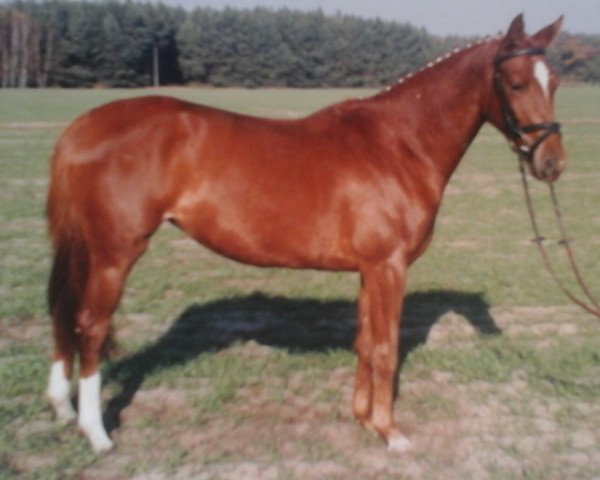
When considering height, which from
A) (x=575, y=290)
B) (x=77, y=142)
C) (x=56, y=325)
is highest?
(x=77, y=142)

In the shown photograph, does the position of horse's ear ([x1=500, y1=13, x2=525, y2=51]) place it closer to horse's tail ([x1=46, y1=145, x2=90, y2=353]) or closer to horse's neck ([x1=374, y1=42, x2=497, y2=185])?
horse's neck ([x1=374, y1=42, x2=497, y2=185])

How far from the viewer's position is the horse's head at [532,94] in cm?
383

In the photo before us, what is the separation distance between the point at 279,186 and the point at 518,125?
4.91 feet

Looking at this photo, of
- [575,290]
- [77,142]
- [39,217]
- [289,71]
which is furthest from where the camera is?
[289,71]

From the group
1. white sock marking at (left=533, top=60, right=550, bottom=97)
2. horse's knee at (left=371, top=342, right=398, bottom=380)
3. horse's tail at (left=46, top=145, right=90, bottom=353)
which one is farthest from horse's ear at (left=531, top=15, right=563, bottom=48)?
horse's tail at (left=46, top=145, right=90, bottom=353)

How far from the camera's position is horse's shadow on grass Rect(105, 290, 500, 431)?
552 cm

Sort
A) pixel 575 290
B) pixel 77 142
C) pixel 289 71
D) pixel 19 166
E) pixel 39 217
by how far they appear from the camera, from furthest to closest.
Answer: pixel 289 71
pixel 19 166
pixel 39 217
pixel 575 290
pixel 77 142

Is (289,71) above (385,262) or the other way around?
the other way around

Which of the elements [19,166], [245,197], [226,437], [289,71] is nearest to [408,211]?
[245,197]

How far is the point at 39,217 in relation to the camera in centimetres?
1148

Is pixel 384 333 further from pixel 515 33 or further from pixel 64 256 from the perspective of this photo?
pixel 64 256

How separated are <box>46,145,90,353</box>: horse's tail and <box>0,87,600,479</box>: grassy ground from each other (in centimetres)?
70

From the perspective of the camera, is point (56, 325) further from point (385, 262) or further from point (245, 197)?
point (385, 262)

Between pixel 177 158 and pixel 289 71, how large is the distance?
293ft
